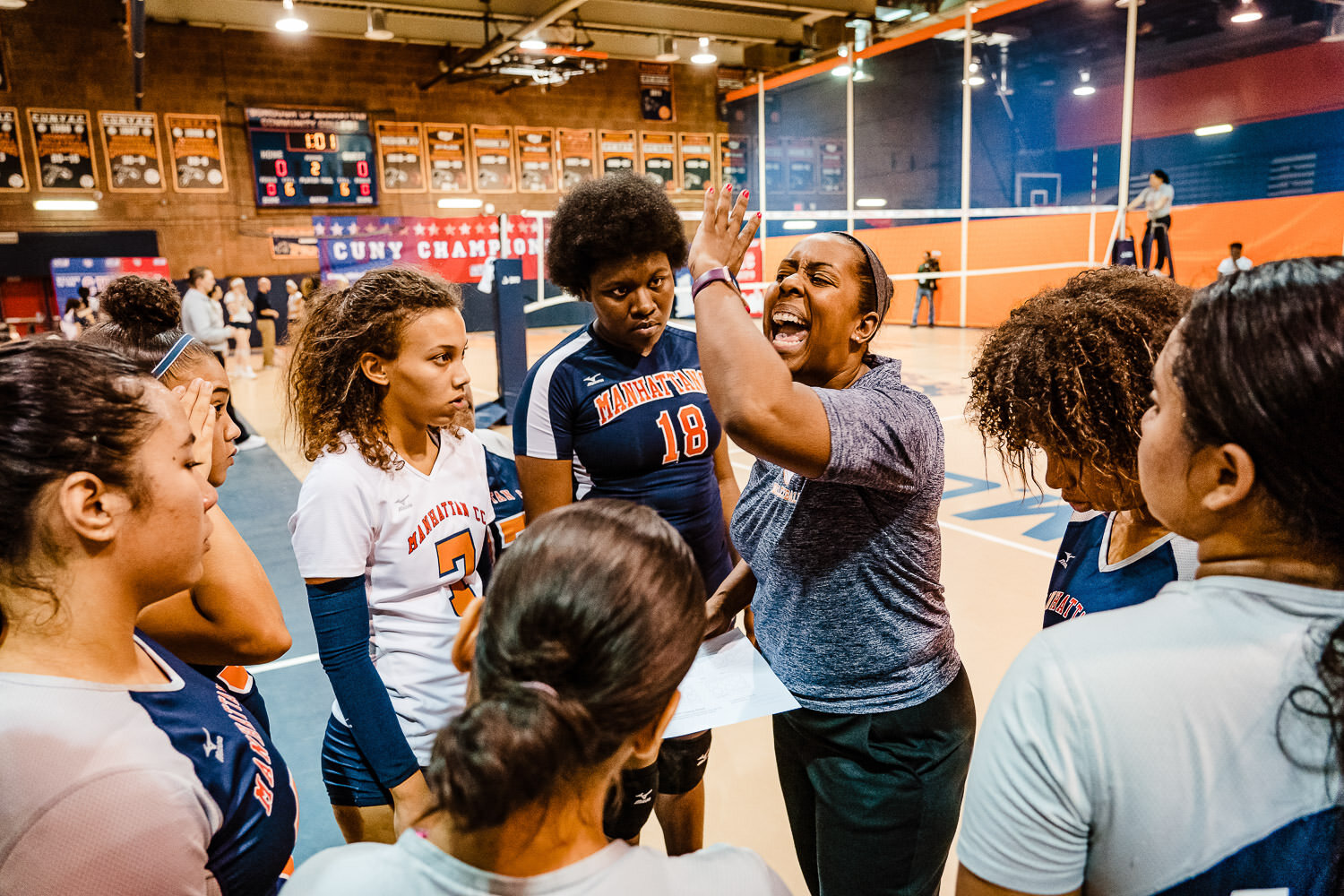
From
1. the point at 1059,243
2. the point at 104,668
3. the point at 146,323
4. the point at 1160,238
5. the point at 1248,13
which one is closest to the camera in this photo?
the point at 104,668

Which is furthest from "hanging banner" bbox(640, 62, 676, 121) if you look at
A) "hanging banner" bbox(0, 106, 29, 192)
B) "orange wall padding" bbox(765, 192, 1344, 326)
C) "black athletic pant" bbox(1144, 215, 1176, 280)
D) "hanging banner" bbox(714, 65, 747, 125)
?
"hanging banner" bbox(0, 106, 29, 192)

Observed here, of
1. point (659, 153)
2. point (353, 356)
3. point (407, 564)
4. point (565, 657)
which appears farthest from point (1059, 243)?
point (565, 657)

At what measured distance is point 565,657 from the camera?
71 centimetres

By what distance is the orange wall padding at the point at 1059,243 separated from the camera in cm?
1018

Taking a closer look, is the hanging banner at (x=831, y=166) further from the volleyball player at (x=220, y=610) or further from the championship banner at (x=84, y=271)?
the volleyball player at (x=220, y=610)

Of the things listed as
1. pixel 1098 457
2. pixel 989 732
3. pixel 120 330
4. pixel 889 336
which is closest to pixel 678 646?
pixel 989 732

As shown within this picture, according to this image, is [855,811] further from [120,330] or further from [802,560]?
[120,330]

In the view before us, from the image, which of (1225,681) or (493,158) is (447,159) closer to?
(493,158)

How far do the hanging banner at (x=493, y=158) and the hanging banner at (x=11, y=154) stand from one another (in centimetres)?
780

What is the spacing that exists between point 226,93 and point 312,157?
1789mm

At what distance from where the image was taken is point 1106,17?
11594mm

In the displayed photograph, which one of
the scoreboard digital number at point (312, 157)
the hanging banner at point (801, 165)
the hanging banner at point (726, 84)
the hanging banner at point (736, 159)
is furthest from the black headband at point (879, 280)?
the hanging banner at point (726, 84)

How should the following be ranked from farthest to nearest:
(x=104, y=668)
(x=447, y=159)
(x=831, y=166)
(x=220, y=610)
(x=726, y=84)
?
(x=726, y=84)
(x=447, y=159)
(x=831, y=166)
(x=220, y=610)
(x=104, y=668)

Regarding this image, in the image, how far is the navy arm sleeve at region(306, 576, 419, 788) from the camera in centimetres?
137
